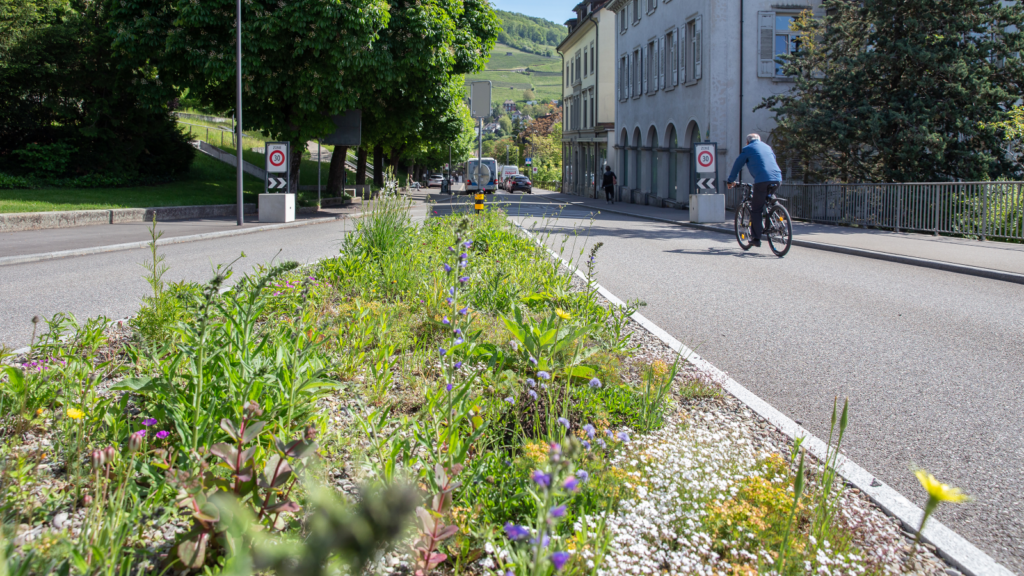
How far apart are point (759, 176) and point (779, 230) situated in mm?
995

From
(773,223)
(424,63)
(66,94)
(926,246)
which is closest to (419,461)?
(773,223)

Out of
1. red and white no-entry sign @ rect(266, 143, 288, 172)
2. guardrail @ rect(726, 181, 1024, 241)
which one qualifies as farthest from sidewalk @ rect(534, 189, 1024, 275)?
red and white no-entry sign @ rect(266, 143, 288, 172)

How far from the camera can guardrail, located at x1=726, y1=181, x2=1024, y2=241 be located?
15945 millimetres

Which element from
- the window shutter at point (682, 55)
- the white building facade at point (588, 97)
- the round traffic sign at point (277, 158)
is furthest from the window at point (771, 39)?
the white building facade at point (588, 97)

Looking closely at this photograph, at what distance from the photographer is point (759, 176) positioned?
44.9 ft

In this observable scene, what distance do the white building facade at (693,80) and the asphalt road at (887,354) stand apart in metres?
19.7

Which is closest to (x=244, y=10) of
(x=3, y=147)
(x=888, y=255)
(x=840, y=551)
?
(x=3, y=147)

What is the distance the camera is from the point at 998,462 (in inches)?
142

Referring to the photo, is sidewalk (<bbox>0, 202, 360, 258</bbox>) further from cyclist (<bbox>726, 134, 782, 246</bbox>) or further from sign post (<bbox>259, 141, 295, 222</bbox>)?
cyclist (<bbox>726, 134, 782, 246</bbox>)

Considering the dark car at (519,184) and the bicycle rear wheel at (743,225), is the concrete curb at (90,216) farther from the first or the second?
the dark car at (519,184)

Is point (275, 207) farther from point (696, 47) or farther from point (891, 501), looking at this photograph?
point (891, 501)

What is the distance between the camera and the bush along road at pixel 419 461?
2.05 m

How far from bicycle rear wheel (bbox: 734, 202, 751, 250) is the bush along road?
10257mm

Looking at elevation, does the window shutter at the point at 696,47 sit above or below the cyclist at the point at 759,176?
above
